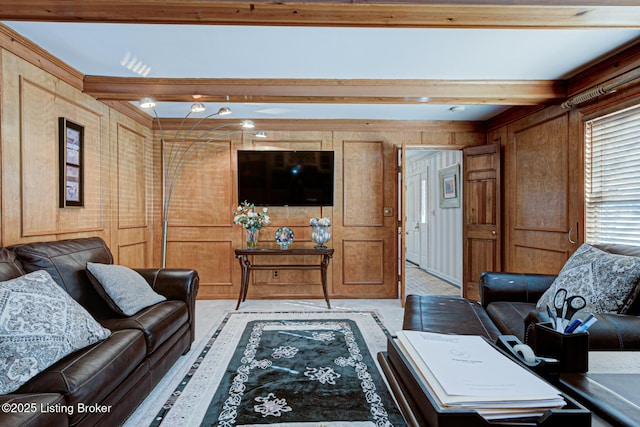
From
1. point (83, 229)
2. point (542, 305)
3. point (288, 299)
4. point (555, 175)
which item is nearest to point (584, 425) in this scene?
point (542, 305)

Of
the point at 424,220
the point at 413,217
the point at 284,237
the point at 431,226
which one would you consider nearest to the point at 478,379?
the point at 284,237

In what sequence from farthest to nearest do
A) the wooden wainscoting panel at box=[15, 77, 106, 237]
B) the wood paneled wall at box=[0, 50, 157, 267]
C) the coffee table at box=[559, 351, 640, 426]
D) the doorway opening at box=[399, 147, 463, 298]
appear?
1. the doorway opening at box=[399, 147, 463, 298]
2. the wooden wainscoting panel at box=[15, 77, 106, 237]
3. the wood paneled wall at box=[0, 50, 157, 267]
4. the coffee table at box=[559, 351, 640, 426]

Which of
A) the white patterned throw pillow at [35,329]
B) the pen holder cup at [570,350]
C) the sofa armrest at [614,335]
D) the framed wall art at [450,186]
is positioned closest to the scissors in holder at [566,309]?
the pen holder cup at [570,350]

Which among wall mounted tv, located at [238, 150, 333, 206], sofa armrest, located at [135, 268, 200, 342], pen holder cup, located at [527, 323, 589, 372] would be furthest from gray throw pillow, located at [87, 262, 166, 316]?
pen holder cup, located at [527, 323, 589, 372]

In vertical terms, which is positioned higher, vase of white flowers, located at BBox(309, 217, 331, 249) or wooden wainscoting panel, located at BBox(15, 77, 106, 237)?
wooden wainscoting panel, located at BBox(15, 77, 106, 237)

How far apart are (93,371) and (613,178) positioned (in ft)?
12.4

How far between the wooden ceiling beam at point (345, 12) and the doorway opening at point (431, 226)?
2.37 metres

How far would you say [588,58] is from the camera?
2752mm

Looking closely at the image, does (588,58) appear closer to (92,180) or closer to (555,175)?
(555,175)

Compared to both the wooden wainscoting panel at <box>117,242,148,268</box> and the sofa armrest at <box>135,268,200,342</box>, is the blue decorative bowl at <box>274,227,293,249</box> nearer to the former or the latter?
the sofa armrest at <box>135,268,200,342</box>

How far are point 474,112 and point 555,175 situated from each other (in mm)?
1274

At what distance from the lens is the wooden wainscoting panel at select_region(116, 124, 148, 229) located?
382cm

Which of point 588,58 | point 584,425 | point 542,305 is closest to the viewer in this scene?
point 584,425

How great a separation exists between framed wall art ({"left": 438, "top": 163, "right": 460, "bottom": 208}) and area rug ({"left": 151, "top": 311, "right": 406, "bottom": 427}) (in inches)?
119
